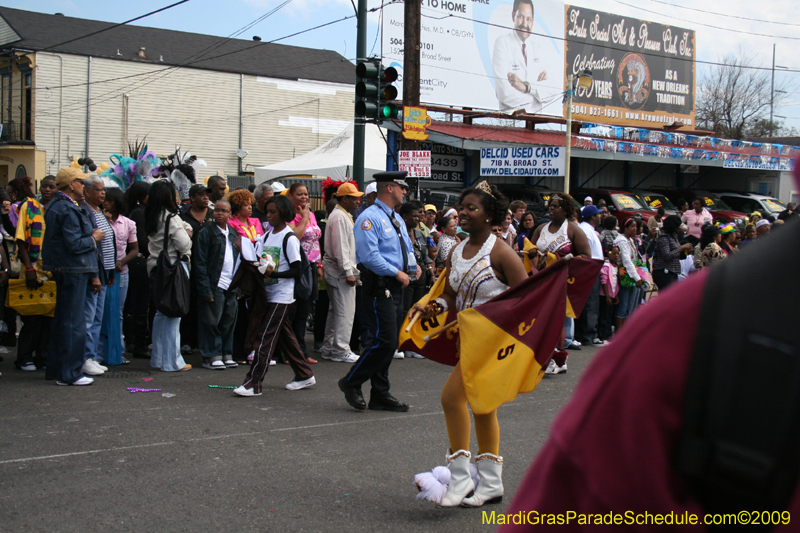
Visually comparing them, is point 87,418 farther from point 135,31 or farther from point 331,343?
point 135,31

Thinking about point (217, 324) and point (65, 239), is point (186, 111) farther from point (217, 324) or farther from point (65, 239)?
point (65, 239)

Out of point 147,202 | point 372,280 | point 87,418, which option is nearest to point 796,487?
point 372,280

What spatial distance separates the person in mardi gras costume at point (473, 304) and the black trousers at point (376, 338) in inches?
58.1

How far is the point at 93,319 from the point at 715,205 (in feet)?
79.6

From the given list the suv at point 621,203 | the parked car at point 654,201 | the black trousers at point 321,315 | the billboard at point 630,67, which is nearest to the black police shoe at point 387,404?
the black trousers at point 321,315

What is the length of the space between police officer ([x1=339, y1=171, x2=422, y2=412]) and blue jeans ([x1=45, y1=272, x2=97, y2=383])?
2.70 m

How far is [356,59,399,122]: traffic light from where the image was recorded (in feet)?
37.7

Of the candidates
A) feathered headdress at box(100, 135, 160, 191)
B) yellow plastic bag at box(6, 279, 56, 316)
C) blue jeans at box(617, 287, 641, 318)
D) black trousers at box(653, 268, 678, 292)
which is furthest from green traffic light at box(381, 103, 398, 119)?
yellow plastic bag at box(6, 279, 56, 316)

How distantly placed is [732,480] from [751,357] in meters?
0.16

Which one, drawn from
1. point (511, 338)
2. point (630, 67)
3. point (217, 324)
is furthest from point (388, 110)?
point (630, 67)

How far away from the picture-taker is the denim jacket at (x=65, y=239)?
6887mm

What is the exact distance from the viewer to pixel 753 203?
26312 millimetres

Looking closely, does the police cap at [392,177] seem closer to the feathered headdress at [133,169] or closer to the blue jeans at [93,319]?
the blue jeans at [93,319]

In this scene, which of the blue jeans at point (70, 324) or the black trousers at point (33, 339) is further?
the black trousers at point (33, 339)
